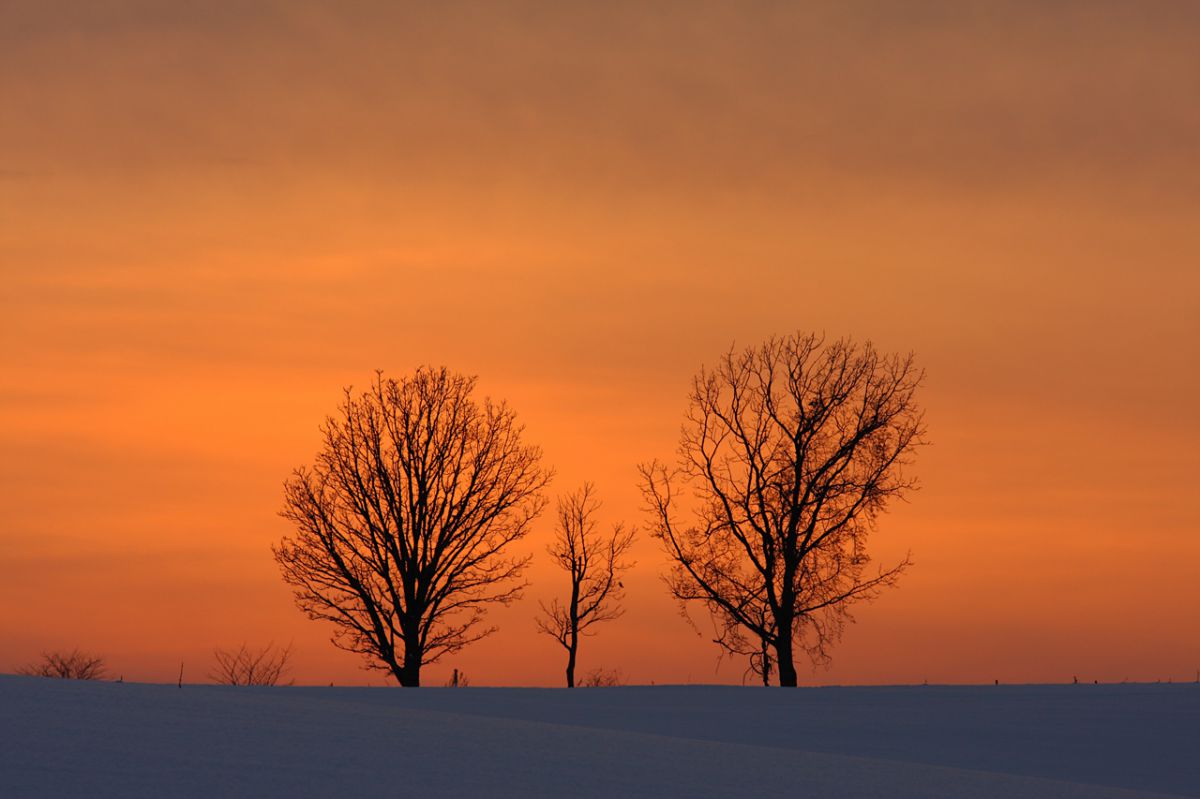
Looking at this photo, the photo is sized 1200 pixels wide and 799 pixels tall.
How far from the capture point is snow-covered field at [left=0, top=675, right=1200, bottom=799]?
11.2 metres

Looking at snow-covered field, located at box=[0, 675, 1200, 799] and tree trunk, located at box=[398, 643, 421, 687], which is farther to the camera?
tree trunk, located at box=[398, 643, 421, 687]

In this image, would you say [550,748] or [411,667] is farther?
[411,667]

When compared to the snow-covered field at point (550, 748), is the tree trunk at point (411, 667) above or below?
above

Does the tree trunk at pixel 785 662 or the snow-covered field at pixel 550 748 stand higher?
the tree trunk at pixel 785 662

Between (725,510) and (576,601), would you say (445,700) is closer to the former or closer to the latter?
(725,510)

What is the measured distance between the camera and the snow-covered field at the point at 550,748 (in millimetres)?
11156

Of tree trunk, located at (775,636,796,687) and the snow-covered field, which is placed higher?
tree trunk, located at (775,636,796,687)

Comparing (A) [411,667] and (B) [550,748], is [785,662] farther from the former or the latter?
(B) [550,748]

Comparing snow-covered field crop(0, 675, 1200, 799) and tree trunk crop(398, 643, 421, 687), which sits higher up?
tree trunk crop(398, 643, 421, 687)

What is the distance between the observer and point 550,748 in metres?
14.1

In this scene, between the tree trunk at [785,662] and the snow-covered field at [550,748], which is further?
the tree trunk at [785,662]

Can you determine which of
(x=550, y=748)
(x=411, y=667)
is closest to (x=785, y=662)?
(x=411, y=667)

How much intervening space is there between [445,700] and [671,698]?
4.69 meters

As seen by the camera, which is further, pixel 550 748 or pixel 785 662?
pixel 785 662
